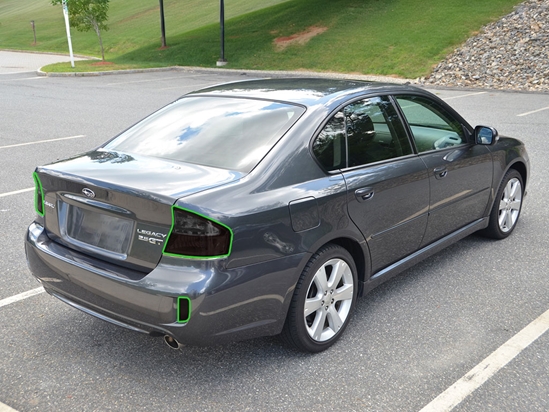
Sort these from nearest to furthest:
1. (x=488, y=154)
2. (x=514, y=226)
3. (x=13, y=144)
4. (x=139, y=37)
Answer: (x=488, y=154)
(x=514, y=226)
(x=13, y=144)
(x=139, y=37)

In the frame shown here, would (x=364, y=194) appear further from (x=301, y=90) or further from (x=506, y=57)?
(x=506, y=57)

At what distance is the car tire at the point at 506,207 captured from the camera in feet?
17.1

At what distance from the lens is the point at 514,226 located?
5516mm

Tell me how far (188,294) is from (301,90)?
1.80 m

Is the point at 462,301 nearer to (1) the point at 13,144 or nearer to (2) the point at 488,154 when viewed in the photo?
(2) the point at 488,154

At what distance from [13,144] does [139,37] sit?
33.3 meters

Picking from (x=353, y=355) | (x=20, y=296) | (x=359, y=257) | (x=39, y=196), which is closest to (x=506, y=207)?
(x=359, y=257)

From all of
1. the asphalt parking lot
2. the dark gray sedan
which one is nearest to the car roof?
the dark gray sedan

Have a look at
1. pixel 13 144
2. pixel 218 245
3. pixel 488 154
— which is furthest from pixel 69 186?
pixel 13 144

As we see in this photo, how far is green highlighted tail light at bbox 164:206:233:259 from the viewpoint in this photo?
2922mm

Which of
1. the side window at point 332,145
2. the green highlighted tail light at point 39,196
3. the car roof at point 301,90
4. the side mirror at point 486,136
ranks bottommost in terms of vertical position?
the green highlighted tail light at point 39,196

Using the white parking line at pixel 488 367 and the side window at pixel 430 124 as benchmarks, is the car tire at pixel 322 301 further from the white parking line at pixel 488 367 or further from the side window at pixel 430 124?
the side window at pixel 430 124

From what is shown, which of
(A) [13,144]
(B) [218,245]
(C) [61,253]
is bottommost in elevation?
(A) [13,144]

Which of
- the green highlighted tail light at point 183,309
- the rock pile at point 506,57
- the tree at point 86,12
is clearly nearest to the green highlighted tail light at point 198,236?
the green highlighted tail light at point 183,309
